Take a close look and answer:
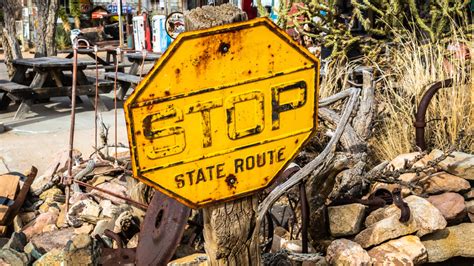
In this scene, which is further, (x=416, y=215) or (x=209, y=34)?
(x=416, y=215)

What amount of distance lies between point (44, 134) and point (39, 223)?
3493 millimetres

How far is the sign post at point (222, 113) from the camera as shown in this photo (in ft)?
4.77

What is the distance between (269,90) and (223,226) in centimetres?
43

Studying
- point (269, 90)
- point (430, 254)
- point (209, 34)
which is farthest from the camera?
point (430, 254)

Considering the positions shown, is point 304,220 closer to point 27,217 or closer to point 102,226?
point 102,226

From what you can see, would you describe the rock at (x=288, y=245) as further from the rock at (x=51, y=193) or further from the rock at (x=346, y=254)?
the rock at (x=51, y=193)

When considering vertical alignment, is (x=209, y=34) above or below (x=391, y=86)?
above

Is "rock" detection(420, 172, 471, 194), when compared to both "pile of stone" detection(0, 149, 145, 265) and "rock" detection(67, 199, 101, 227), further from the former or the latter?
"rock" detection(67, 199, 101, 227)

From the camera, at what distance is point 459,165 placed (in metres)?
3.32

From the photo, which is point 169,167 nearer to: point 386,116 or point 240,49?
point 240,49

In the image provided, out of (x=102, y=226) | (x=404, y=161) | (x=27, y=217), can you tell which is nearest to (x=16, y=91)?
(x=27, y=217)

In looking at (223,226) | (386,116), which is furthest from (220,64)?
(386,116)

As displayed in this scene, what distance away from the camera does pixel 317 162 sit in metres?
2.60

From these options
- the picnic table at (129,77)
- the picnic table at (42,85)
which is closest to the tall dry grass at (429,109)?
the picnic table at (129,77)
